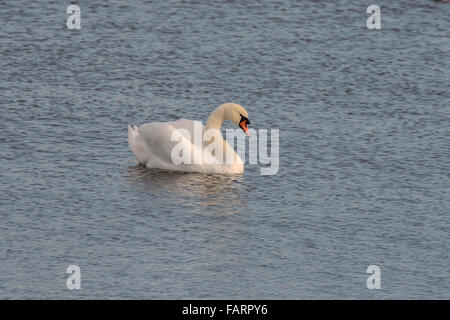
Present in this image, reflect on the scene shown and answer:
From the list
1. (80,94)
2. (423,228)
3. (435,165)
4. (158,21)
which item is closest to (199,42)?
(158,21)

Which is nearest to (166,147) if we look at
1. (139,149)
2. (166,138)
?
(166,138)

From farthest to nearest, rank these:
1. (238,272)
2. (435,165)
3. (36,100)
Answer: (36,100) < (435,165) < (238,272)

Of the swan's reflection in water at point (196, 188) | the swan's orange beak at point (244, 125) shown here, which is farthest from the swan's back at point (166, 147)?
the swan's orange beak at point (244, 125)

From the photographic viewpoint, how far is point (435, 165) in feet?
61.9

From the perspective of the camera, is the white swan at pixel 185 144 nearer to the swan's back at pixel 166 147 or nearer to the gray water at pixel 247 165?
the swan's back at pixel 166 147

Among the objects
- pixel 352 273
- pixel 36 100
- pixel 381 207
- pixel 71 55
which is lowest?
pixel 352 273

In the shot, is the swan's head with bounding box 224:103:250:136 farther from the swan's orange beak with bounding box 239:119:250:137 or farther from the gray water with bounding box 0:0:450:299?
the gray water with bounding box 0:0:450:299

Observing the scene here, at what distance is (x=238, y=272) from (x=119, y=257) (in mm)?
1555

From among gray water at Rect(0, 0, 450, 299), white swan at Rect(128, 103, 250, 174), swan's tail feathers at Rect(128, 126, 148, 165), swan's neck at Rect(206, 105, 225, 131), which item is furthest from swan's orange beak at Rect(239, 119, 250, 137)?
swan's tail feathers at Rect(128, 126, 148, 165)

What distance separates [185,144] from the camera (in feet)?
62.4

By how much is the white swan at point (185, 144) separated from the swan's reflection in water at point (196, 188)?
134mm

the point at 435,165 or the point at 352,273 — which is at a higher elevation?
the point at 435,165

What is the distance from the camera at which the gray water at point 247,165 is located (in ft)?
47.3

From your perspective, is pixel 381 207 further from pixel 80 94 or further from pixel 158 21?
pixel 158 21
